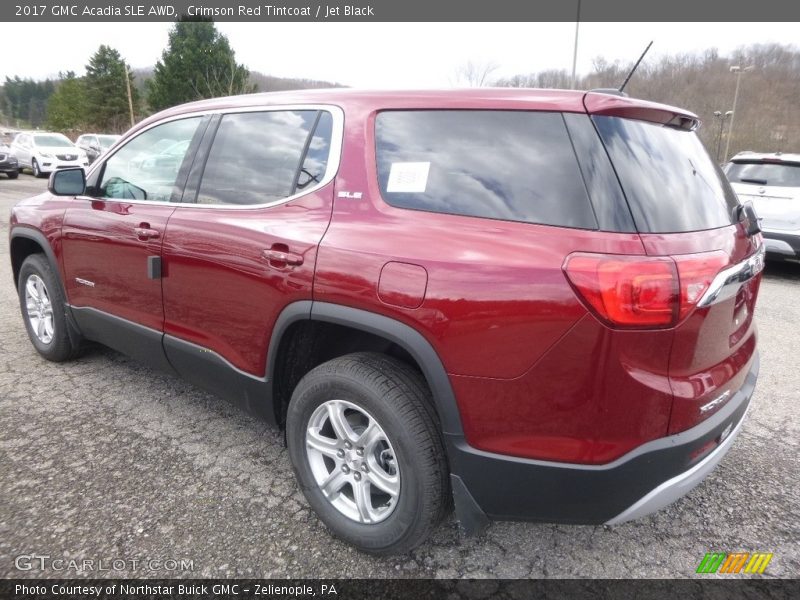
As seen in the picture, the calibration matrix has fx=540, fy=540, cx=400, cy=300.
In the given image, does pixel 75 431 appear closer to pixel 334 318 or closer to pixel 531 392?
pixel 334 318

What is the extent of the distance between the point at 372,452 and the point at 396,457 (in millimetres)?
170

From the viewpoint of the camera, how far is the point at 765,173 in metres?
7.27

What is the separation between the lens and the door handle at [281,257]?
213 cm

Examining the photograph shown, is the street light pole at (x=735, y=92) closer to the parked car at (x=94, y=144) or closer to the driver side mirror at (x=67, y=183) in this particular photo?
the parked car at (x=94, y=144)

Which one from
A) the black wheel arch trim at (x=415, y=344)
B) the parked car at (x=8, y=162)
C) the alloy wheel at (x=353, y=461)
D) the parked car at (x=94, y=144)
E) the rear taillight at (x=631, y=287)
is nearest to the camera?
the rear taillight at (x=631, y=287)

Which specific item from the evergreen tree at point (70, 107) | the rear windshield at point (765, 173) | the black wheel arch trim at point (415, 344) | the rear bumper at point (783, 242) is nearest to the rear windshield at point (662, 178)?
the black wheel arch trim at point (415, 344)

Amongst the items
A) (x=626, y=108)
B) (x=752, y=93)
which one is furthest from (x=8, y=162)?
(x=752, y=93)

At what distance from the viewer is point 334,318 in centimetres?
201

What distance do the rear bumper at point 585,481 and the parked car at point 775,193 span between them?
20.7 ft

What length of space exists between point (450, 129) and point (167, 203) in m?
1.65

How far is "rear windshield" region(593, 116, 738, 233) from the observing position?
1.66 meters

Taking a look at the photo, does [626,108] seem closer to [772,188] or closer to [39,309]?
[39,309]

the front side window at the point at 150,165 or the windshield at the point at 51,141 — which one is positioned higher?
the windshield at the point at 51,141

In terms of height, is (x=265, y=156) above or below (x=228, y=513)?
above
